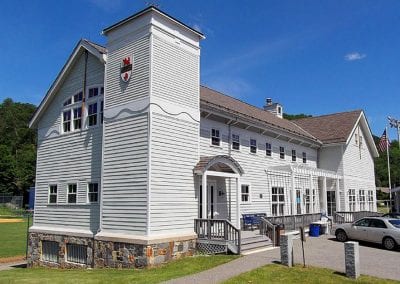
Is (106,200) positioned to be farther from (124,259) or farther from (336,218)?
(336,218)

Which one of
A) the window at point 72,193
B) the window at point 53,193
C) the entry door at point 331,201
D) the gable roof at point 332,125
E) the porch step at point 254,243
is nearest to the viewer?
the porch step at point 254,243

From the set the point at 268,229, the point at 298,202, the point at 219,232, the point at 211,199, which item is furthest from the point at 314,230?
the point at 219,232

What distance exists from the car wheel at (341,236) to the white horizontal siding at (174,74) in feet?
32.5

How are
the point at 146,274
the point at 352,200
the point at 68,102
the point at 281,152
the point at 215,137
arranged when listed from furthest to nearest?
the point at 352,200
the point at 281,152
the point at 68,102
the point at 215,137
the point at 146,274

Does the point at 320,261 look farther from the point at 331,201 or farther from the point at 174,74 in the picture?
the point at 331,201

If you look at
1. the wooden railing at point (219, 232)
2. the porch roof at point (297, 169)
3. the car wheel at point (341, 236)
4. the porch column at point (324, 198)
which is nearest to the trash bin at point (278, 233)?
the wooden railing at point (219, 232)

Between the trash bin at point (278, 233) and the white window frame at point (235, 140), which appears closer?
the trash bin at point (278, 233)

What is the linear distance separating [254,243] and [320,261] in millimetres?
3202

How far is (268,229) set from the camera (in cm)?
1855

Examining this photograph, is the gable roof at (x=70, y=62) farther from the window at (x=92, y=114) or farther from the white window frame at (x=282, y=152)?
the white window frame at (x=282, y=152)

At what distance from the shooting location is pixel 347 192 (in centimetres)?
3050

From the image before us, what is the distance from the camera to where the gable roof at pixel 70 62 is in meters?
18.2

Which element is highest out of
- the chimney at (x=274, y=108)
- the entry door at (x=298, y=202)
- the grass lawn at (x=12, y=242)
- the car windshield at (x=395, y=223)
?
the chimney at (x=274, y=108)

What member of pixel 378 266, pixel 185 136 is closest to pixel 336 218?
pixel 378 266
